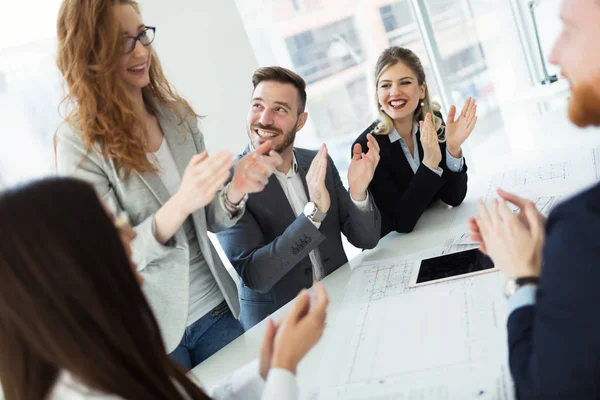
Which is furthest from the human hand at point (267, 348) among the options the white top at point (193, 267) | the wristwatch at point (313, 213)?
the wristwatch at point (313, 213)

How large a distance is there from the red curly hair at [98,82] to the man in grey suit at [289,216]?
54 centimetres

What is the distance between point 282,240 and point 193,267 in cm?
35

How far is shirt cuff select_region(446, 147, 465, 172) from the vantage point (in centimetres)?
243

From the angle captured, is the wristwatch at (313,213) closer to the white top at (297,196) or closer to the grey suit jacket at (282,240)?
the grey suit jacket at (282,240)

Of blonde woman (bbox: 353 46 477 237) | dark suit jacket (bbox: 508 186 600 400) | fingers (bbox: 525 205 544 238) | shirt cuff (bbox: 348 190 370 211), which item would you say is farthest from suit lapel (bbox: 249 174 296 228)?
dark suit jacket (bbox: 508 186 600 400)

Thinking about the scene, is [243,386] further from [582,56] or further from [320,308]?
[582,56]

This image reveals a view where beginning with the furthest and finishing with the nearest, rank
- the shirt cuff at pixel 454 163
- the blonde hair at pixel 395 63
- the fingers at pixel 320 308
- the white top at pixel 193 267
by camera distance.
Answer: the blonde hair at pixel 395 63, the shirt cuff at pixel 454 163, the white top at pixel 193 267, the fingers at pixel 320 308

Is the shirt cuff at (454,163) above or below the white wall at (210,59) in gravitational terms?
Answer: below

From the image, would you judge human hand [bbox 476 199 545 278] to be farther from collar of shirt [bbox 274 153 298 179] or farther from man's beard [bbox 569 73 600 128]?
collar of shirt [bbox 274 153 298 179]

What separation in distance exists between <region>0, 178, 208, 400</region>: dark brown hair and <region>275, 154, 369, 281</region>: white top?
4.31 feet

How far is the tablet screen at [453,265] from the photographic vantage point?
1645 mm

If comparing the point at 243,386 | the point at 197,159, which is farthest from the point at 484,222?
the point at 197,159

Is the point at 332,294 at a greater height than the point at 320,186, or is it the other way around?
the point at 320,186

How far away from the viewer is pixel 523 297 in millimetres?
A: 989
